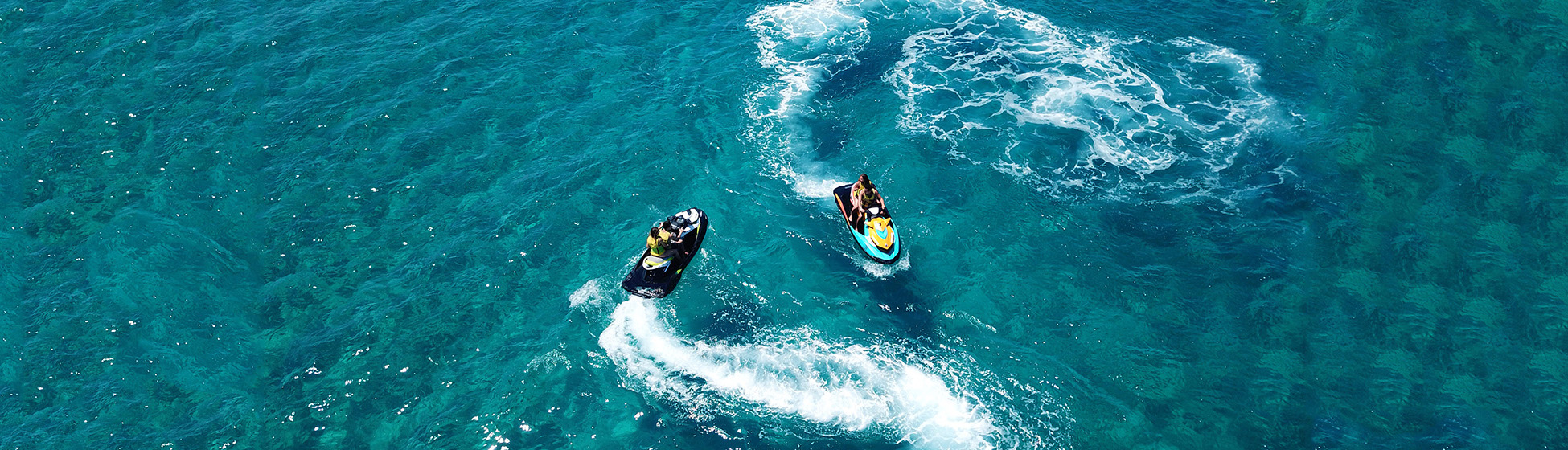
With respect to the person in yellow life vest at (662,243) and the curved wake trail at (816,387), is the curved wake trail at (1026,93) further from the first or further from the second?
the curved wake trail at (816,387)

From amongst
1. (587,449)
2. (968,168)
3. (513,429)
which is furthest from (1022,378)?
(513,429)

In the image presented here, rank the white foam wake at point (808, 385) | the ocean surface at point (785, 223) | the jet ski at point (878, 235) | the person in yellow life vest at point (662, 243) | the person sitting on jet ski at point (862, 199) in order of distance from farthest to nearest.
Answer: the person sitting on jet ski at point (862, 199)
the jet ski at point (878, 235)
the person in yellow life vest at point (662, 243)
the ocean surface at point (785, 223)
the white foam wake at point (808, 385)

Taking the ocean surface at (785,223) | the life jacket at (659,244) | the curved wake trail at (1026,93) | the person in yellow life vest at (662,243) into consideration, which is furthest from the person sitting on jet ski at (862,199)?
the life jacket at (659,244)

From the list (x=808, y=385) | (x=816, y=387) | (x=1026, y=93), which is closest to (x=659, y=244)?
(x=808, y=385)

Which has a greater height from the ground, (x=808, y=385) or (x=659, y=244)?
(x=659, y=244)

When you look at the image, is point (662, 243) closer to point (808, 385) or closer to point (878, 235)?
point (808, 385)

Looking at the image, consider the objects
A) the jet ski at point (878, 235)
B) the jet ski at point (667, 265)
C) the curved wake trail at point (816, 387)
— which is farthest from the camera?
the jet ski at point (878, 235)

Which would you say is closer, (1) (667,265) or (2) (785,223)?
(1) (667,265)
